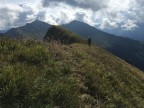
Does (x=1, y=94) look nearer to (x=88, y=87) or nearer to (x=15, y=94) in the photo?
(x=15, y=94)

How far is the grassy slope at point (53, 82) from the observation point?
10.3m

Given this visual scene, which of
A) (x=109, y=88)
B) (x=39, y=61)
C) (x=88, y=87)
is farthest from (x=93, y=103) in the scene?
(x=39, y=61)

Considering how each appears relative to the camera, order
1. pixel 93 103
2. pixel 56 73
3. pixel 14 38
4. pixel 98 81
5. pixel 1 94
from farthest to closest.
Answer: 1. pixel 14 38
2. pixel 98 81
3. pixel 56 73
4. pixel 93 103
5. pixel 1 94

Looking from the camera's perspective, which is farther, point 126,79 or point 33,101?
point 126,79

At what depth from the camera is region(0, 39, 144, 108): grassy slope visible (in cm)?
1027

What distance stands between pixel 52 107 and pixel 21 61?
4.25m

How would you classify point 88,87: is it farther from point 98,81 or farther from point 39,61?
point 39,61

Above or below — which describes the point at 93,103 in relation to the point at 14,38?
below

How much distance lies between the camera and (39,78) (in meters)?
11.8

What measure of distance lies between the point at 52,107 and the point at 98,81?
4.72m

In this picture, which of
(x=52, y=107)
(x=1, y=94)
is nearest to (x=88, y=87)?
(x=52, y=107)

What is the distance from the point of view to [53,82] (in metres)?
12.4

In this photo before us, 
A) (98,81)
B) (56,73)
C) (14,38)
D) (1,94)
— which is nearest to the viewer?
(1,94)

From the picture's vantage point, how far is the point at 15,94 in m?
9.93
